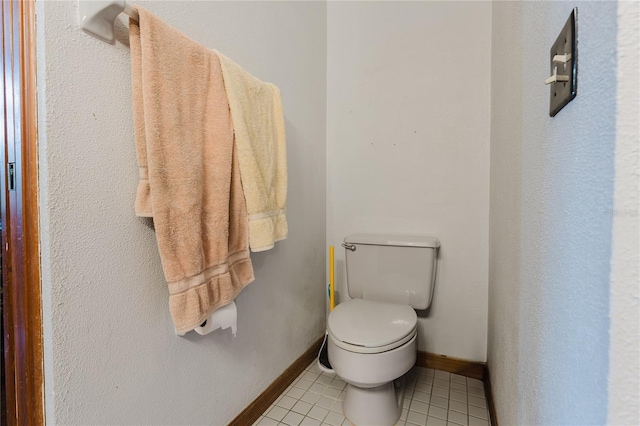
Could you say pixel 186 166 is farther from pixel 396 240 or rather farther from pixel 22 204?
pixel 396 240

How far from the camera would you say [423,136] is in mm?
1584

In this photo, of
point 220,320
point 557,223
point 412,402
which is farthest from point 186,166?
point 412,402

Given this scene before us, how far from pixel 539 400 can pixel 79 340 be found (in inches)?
38.2

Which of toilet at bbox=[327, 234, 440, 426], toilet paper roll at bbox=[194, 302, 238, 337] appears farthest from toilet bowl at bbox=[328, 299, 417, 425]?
toilet paper roll at bbox=[194, 302, 238, 337]

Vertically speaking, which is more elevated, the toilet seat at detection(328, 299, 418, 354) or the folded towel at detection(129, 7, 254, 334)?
the folded towel at detection(129, 7, 254, 334)

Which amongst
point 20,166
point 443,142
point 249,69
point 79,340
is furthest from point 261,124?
point 443,142

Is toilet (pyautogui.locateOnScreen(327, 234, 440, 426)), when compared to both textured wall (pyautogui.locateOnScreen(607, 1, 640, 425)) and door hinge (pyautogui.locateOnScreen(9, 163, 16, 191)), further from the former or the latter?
door hinge (pyautogui.locateOnScreen(9, 163, 16, 191))

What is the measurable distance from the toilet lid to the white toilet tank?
0.38ft

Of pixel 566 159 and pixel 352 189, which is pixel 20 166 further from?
pixel 352 189

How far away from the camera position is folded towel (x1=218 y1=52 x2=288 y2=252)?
0.94 metres

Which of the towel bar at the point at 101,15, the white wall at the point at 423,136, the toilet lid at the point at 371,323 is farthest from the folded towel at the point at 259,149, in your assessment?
the white wall at the point at 423,136

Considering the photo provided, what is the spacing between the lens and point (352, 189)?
1745 millimetres

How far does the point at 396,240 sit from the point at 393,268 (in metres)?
0.14

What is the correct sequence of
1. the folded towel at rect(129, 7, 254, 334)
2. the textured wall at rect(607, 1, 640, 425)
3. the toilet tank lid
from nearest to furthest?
the textured wall at rect(607, 1, 640, 425) → the folded towel at rect(129, 7, 254, 334) → the toilet tank lid
